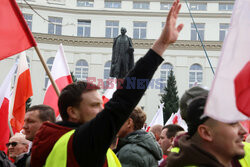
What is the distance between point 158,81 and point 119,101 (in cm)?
3103

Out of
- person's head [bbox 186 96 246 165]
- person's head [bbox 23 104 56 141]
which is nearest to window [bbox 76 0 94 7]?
person's head [bbox 23 104 56 141]

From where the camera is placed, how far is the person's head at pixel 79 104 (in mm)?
2217

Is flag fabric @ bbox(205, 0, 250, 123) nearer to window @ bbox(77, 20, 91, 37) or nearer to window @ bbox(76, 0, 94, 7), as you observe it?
window @ bbox(77, 20, 91, 37)

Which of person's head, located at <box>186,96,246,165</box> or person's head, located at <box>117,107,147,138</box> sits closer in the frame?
person's head, located at <box>186,96,246,165</box>

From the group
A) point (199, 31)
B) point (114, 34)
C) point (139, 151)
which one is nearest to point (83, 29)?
point (114, 34)

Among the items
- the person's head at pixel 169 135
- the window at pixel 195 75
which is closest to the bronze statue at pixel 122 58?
the person's head at pixel 169 135

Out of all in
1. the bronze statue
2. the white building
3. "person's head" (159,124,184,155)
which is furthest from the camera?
the white building

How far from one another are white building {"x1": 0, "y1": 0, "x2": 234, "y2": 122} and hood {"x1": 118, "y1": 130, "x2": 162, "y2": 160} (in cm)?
2790

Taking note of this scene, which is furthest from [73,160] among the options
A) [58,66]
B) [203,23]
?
[203,23]

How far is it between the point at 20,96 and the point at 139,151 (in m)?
3.00

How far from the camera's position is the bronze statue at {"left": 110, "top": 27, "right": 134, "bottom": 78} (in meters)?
9.30

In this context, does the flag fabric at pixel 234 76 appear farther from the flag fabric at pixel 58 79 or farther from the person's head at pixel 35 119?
the flag fabric at pixel 58 79

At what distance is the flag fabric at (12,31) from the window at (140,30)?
30470 millimetres

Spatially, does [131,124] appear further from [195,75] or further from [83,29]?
[83,29]
